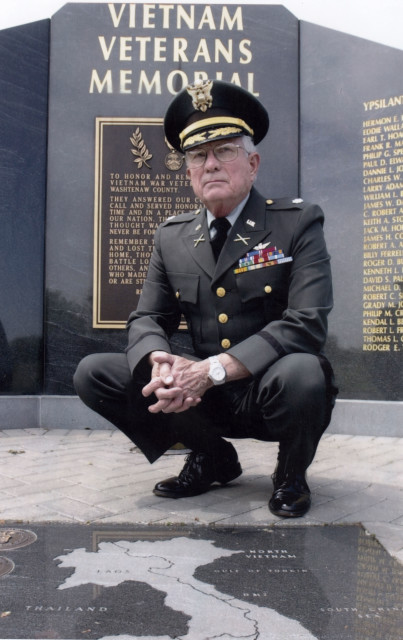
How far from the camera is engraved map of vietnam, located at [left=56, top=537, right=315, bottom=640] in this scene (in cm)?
130

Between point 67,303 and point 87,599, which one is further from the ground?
point 67,303

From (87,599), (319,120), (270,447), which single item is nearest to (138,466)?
(270,447)

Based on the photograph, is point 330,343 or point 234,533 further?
point 330,343

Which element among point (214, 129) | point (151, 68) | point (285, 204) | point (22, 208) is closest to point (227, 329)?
point (285, 204)

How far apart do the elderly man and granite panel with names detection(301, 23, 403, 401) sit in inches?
87.0

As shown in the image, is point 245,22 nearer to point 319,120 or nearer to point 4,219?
point 319,120

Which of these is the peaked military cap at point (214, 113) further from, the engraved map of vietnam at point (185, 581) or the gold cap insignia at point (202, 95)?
the engraved map of vietnam at point (185, 581)

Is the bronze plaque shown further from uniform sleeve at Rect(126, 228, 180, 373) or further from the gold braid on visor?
the gold braid on visor

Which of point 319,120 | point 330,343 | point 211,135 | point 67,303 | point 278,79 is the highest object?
point 278,79

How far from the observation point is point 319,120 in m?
4.83

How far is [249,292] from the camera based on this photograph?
8.00ft

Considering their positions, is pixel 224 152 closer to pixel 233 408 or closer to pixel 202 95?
pixel 202 95

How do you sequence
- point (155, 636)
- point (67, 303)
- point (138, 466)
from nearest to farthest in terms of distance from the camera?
point (155, 636) → point (138, 466) → point (67, 303)

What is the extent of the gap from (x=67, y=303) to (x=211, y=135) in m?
2.68
